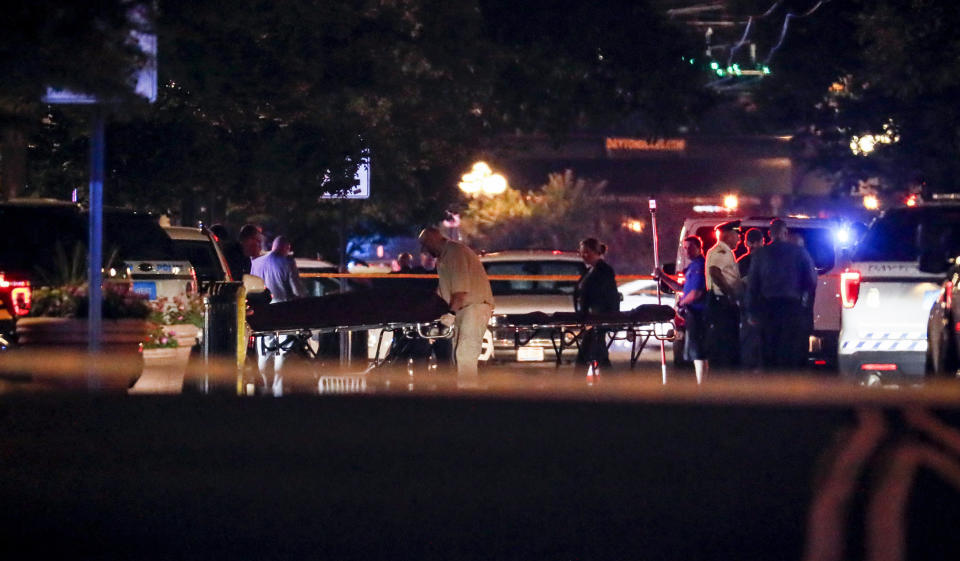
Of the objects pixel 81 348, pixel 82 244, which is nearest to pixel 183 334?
pixel 82 244

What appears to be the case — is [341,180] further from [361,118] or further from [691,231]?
[691,231]

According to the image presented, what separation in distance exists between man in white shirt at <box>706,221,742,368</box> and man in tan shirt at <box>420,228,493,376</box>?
378cm

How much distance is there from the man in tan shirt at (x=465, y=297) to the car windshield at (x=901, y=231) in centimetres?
358

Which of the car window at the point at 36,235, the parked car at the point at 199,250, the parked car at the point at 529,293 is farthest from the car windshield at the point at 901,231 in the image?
the car window at the point at 36,235

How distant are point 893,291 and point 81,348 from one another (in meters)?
7.67

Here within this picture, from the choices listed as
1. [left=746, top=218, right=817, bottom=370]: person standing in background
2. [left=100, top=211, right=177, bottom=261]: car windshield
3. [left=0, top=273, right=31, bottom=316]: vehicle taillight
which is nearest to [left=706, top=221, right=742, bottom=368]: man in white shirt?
[left=746, top=218, right=817, bottom=370]: person standing in background

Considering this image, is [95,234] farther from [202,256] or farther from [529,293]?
[529,293]

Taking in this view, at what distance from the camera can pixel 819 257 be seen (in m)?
18.9

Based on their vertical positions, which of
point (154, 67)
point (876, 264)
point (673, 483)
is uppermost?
point (154, 67)

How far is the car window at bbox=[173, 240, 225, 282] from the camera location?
54.2ft

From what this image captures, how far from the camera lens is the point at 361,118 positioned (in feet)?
64.7

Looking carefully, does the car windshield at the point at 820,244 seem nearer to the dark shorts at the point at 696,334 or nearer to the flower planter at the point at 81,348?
the dark shorts at the point at 696,334

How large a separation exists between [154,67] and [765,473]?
4.29 m

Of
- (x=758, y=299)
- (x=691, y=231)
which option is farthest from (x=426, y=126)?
(x=758, y=299)
